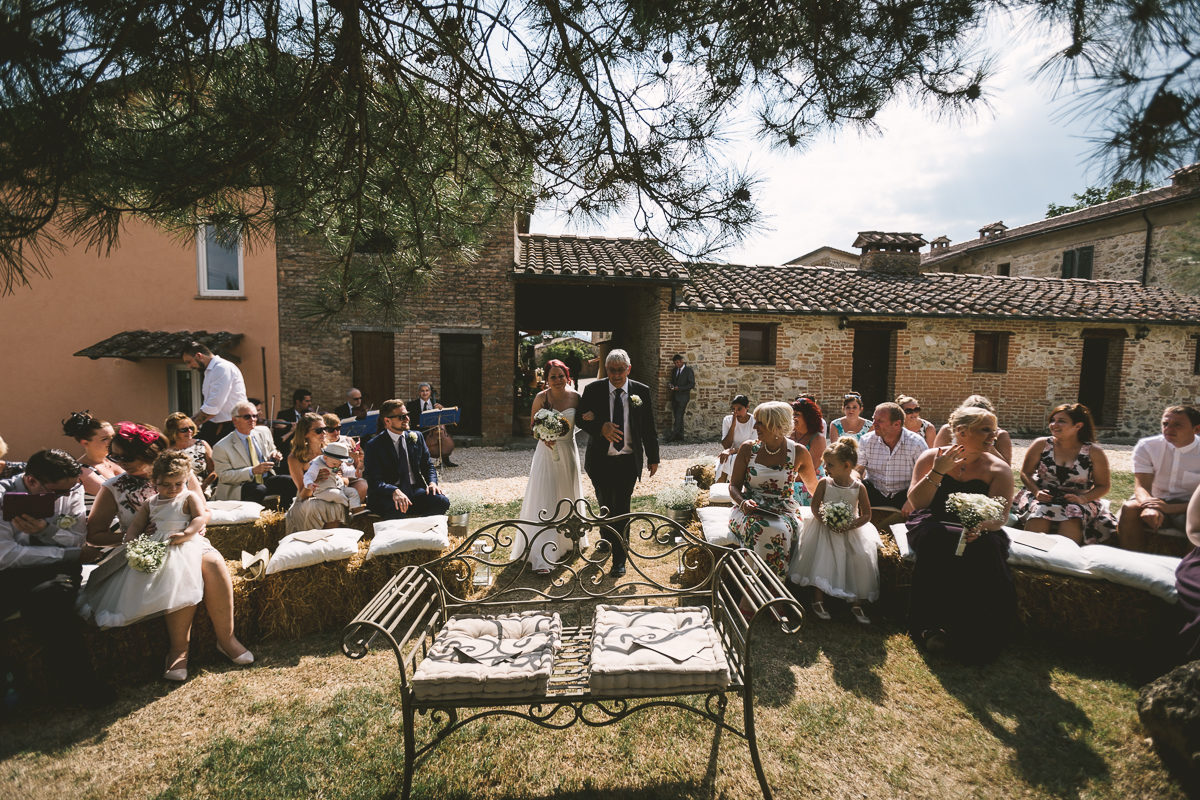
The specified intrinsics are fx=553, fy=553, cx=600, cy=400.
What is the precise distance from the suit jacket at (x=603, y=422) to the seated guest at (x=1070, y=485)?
3.15 m

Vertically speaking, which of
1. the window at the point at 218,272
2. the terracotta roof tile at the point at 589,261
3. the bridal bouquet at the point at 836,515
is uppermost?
the terracotta roof tile at the point at 589,261

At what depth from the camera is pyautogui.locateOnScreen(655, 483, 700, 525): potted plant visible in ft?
19.9

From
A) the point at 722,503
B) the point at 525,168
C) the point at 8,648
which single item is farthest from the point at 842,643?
the point at 8,648

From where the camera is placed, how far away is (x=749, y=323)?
13.8 metres

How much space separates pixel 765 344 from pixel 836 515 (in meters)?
10.7

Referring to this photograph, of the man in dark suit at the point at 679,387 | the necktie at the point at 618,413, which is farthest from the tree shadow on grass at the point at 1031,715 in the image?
the man in dark suit at the point at 679,387

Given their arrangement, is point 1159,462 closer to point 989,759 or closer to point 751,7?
point 989,759

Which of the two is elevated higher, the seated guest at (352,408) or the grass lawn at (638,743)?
the seated guest at (352,408)

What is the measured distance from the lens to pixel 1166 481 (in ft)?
14.6

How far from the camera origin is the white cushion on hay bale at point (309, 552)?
3.80 m

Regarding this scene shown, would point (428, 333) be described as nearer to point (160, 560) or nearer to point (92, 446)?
point (92, 446)

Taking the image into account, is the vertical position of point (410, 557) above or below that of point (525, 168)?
below

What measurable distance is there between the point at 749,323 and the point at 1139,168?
40.2 feet

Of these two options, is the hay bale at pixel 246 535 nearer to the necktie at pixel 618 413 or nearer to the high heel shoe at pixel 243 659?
the high heel shoe at pixel 243 659
